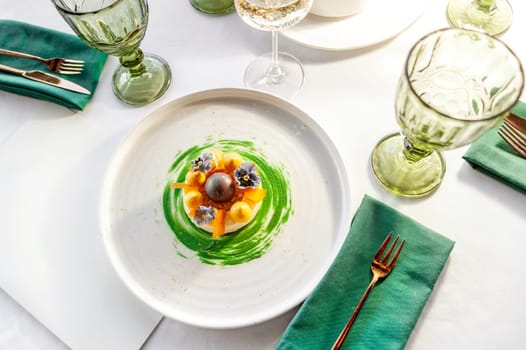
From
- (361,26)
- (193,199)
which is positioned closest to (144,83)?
(193,199)

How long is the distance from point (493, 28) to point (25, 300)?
83 centimetres

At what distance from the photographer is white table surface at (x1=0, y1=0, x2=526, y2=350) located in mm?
583

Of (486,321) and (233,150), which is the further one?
(233,150)

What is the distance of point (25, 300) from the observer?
617mm

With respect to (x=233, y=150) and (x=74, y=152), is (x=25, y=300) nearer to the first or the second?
(x=74, y=152)

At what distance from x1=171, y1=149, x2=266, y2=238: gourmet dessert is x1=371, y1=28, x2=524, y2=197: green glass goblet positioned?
191 mm

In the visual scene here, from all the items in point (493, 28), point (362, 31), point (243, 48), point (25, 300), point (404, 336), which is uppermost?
point (493, 28)

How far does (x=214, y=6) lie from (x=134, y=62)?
0.19m

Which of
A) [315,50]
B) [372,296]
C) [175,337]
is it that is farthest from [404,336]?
[315,50]

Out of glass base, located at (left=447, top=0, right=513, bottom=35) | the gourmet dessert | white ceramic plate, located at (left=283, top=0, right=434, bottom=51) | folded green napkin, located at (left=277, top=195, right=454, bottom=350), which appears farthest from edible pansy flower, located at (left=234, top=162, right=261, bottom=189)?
glass base, located at (left=447, top=0, right=513, bottom=35)

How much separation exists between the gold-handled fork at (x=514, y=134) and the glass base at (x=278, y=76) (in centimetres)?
31

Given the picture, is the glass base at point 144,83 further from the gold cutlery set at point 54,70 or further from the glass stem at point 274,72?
the glass stem at point 274,72

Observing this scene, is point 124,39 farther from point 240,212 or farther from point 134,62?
point 240,212

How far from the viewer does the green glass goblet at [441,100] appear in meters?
0.53
